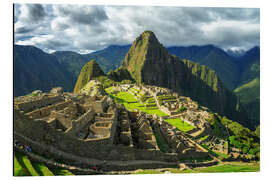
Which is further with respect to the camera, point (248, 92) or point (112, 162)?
point (248, 92)

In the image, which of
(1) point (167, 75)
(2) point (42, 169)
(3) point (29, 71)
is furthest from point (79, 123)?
(1) point (167, 75)

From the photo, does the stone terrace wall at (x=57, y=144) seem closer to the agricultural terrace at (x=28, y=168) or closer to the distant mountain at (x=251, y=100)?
the agricultural terrace at (x=28, y=168)

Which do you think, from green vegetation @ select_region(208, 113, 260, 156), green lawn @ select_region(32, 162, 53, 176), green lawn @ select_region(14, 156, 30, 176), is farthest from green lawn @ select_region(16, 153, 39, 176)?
green vegetation @ select_region(208, 113, 260, 156)

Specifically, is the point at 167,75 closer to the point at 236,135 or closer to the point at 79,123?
the point at 236,135
